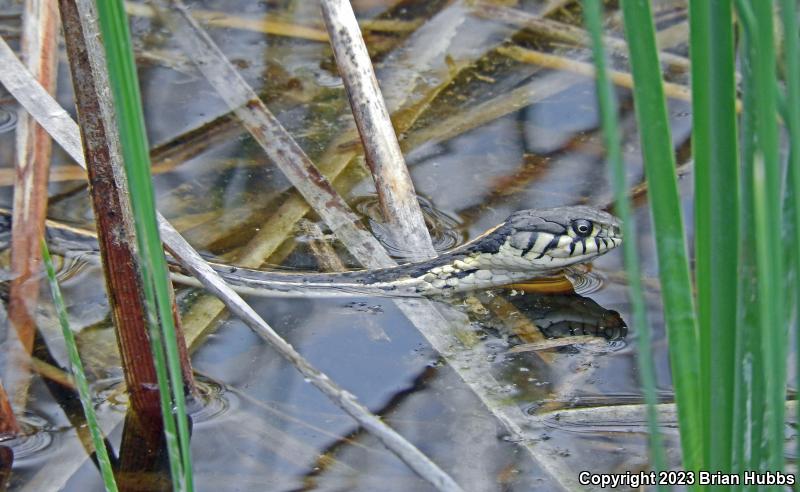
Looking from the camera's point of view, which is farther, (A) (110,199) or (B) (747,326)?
(A) (110,199)

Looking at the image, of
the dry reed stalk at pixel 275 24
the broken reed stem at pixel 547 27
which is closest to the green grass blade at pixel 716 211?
the broken reed stem at pixel 547 27

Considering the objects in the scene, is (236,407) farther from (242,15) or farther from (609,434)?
(242,15)

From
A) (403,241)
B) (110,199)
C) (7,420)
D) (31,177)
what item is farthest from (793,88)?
(31,177)

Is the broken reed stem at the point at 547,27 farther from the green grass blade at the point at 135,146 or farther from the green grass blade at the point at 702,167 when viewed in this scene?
the green grass blade at the point at 135,146

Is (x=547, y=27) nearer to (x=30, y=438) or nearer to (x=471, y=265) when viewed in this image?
(x=471, y=265)

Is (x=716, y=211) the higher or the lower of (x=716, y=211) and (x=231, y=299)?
the higher

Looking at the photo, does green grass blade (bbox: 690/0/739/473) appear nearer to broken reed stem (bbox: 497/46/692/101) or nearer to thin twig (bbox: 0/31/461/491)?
thin twig (bbox: 0/31/461/491)

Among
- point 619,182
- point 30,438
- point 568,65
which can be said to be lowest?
point 30,438
